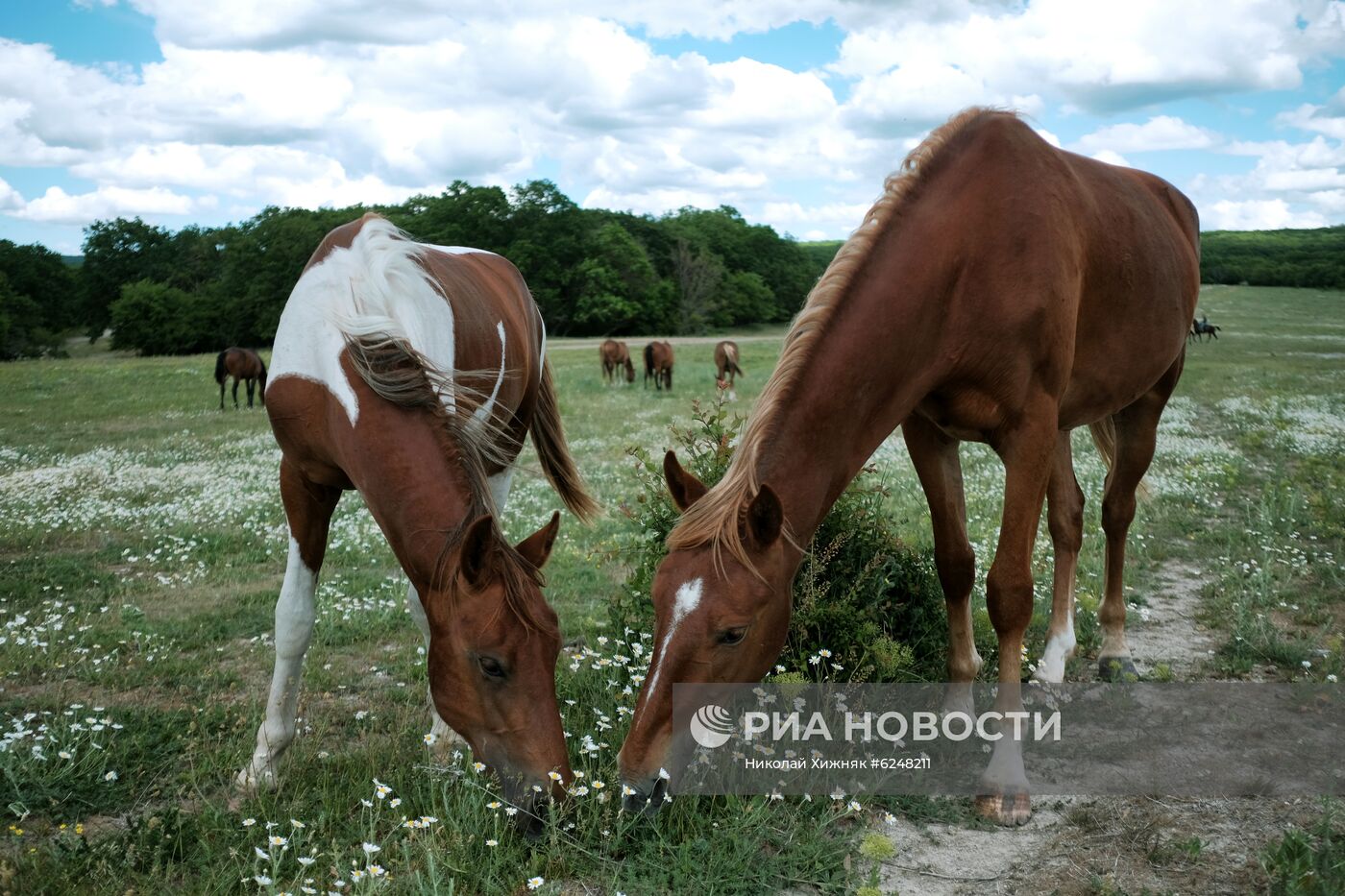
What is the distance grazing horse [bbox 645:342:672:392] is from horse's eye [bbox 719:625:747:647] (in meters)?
24.2

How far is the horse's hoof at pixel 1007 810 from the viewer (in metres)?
3.55

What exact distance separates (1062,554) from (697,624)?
10.3ft

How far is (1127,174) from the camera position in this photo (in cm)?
573

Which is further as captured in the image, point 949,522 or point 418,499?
point 949,522

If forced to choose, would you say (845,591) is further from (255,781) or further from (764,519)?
(255,781)

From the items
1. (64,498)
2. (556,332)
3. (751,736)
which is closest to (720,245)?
(556,332)

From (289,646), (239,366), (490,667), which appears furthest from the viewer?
(239,366)

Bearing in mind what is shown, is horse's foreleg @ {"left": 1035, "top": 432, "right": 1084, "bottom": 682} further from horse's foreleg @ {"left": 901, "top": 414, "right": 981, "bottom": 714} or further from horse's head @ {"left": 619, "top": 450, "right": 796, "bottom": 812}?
horse's head @ {"left": 619, "top": 450, "right": 796, "bottom": 812}

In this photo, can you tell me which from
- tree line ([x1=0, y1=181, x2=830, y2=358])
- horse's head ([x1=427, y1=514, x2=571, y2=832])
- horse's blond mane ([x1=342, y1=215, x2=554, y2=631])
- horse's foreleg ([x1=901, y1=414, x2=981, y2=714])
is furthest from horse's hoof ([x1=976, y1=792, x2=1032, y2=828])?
tree line ([x1=0, y1=181, x2=830, y2=358])

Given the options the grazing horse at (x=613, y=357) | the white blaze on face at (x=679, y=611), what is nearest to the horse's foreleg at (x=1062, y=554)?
the white blaze on face at (x=679, y=611)

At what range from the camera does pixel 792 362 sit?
3.39 metres

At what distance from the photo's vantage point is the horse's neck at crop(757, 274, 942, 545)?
10.7ft

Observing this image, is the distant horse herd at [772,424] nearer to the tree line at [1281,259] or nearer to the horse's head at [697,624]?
the horse's head at [697,624]

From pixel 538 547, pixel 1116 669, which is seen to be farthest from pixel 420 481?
pixel 1116 669
